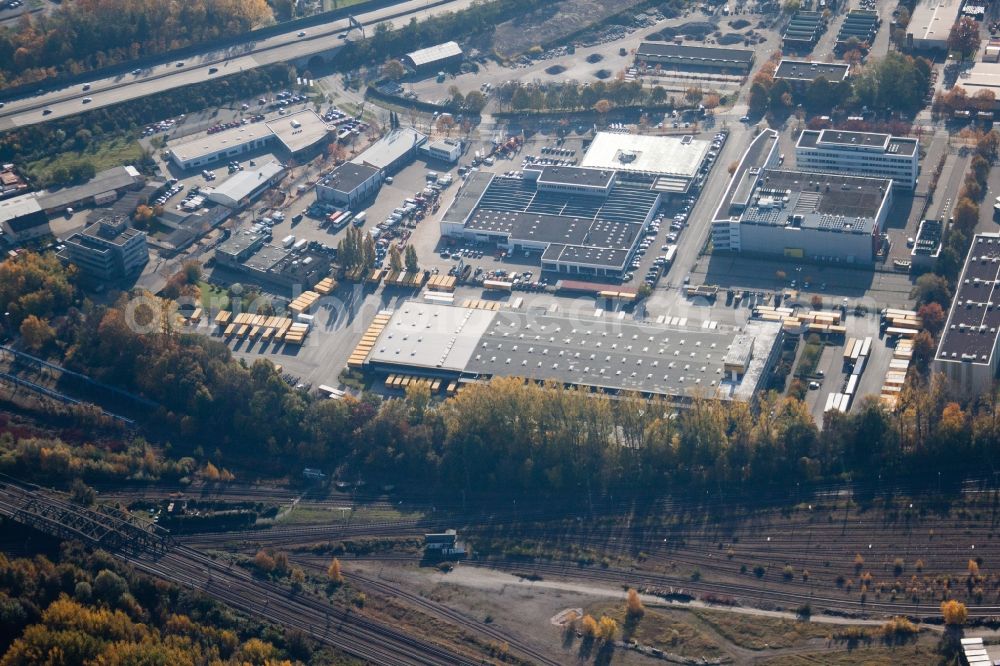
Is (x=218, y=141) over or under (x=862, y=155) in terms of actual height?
under

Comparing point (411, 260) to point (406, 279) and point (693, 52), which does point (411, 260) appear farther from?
point (693, 52)

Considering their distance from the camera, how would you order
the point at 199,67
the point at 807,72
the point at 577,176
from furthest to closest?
1. the point at 199,67
2. the point at 807,72
3. the point at 577,176

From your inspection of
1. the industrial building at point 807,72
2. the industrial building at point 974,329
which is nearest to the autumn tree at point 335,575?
the industrial building at point 974,329

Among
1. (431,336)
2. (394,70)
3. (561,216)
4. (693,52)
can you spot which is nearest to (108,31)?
(394,70)

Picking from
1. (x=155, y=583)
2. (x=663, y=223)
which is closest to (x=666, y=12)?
(x=663, y=223)

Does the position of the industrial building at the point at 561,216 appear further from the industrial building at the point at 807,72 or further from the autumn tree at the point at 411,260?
the industrial building at the point at 807,72

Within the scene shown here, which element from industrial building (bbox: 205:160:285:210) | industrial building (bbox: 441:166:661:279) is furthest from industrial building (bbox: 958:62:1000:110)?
industrial building (bbox: 205:160:285:210)
